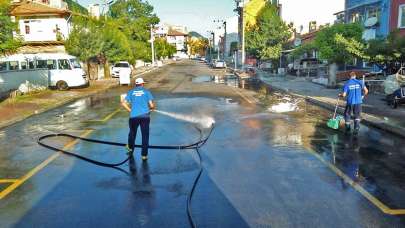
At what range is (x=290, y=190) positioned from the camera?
270 inches

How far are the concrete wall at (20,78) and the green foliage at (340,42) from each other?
1896 centimetres

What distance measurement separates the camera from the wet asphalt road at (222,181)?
5766mm

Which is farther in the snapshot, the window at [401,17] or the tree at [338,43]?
the window at [401,17]

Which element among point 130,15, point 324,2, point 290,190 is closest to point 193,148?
point 290,190

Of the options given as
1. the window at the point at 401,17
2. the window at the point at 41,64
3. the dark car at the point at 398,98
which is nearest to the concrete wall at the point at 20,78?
the window at the point at 41,64

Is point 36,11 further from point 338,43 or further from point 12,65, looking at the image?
point 338,43

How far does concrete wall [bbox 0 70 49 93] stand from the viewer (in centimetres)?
2291

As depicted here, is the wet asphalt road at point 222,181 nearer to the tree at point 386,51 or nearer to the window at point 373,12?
the tree at point 386,51

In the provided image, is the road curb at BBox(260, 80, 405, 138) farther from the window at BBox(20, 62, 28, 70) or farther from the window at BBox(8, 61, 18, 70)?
the window at BBox(8, 61, 18, 70)

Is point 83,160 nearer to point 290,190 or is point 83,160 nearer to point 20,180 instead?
point 20,180

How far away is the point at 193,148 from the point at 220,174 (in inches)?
92.1

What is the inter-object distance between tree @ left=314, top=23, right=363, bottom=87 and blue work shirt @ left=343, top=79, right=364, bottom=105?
43.1 ft

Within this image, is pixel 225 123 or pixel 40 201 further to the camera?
pixel 225 123

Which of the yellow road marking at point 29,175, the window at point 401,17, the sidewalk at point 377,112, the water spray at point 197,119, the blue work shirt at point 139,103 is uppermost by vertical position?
the window at point 401,17
